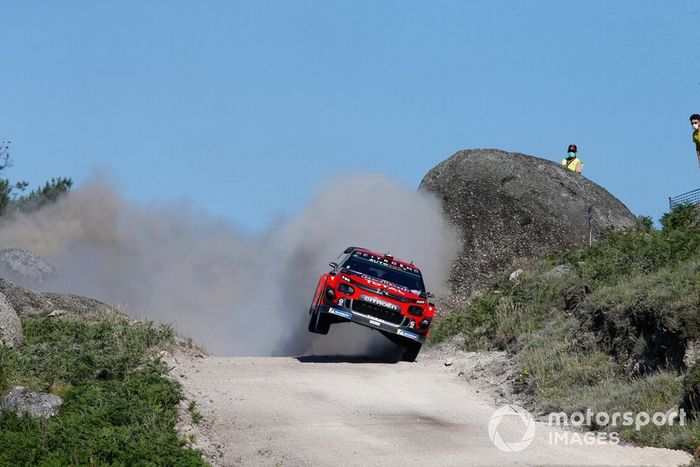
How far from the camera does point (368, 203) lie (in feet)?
114

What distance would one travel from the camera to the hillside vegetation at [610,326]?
16.2 metres

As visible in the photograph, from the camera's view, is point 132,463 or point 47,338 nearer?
point 132,463

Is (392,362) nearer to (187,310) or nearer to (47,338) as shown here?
(47,338)

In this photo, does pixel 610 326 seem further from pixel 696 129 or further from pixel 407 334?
pixel 696 129

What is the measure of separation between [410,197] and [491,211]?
298cm

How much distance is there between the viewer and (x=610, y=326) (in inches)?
749

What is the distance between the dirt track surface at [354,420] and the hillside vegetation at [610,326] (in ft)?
3.21

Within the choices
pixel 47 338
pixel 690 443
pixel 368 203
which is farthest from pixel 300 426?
pixel 368 203

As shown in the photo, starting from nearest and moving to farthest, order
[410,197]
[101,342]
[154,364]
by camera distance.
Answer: [154,364], [101,342], [410,197]

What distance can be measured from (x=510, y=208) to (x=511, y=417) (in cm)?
1531

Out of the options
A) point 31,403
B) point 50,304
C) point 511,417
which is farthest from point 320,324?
point 31,403

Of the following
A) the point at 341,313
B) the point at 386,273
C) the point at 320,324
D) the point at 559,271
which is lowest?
the point at 320,324

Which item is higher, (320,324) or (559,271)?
(559,271)

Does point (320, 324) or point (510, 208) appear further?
point (510, 208)
